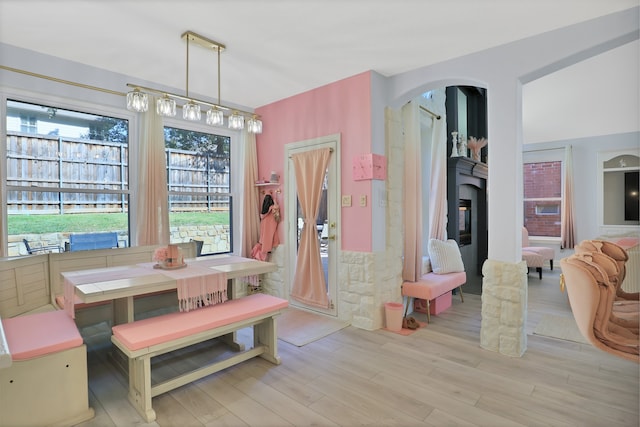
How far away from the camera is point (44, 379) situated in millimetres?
1854

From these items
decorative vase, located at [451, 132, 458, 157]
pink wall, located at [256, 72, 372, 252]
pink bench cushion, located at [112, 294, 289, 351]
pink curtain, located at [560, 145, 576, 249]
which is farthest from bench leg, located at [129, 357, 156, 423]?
pink curtain, located at [560, 145, 576, 249]

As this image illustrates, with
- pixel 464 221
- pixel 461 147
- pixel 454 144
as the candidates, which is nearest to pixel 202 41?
pixel 454 144

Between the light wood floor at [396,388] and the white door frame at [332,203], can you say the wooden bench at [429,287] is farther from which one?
the white door frame at [332,203]

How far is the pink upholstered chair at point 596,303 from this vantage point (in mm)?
1330

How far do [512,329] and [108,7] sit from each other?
3829 millimetres

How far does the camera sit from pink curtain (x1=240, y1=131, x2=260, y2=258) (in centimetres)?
436

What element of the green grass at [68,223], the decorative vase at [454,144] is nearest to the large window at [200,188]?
the green grass at [68,223]

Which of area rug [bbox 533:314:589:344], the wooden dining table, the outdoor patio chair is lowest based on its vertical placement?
area rug [bbox 533:314:589:344]

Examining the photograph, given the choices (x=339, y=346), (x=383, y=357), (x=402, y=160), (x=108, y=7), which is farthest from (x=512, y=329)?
(x=108, y=7)

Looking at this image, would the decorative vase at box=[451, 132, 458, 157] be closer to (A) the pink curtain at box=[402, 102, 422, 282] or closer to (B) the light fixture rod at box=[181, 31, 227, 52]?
(A) the pink curtain at box=[402, 102, 422, 282]

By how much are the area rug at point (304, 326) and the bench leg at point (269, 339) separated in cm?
38

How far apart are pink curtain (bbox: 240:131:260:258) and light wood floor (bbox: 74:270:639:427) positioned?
1.71 metres

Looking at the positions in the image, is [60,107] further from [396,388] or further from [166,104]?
[396,388]

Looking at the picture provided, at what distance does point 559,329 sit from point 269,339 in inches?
112
